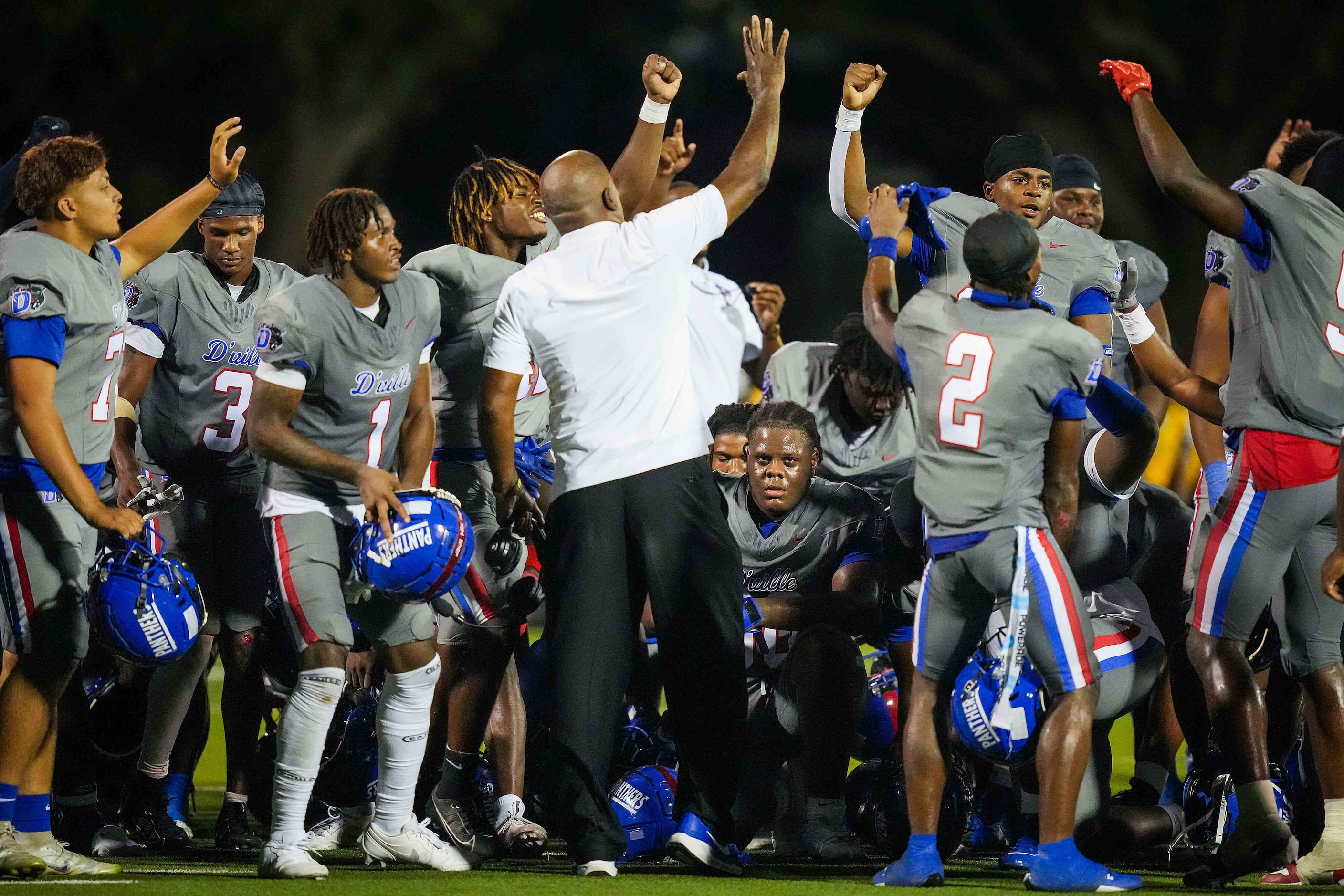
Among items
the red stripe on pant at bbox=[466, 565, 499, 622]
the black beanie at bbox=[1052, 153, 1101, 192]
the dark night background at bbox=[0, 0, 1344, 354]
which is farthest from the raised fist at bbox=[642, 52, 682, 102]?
the dark night background at bbox=[0, 0, 1344, 354]

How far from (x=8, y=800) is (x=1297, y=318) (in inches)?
165

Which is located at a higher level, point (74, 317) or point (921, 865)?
point (74, 317)

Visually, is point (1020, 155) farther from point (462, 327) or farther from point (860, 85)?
point (462, 327)

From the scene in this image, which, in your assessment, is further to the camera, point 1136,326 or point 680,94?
point 680,94

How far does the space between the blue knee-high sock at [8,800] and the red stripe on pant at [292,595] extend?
977 mm

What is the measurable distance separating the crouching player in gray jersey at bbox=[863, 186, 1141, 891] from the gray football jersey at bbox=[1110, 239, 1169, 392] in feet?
6.83

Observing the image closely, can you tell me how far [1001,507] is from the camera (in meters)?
4.72

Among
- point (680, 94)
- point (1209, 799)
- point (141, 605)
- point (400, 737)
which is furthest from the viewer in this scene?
point (680, 94)

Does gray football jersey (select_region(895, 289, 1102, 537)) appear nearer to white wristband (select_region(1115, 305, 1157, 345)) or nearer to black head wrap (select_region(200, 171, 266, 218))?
white wristband (select_region(1115, 305, 1157, 345))

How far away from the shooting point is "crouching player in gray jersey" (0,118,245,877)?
4996mm

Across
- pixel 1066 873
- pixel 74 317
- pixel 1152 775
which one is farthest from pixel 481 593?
pixel 1152 775

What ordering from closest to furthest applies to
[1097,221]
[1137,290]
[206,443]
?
[206,443] → [1137,290] → [1097,221]

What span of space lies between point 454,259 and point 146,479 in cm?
146

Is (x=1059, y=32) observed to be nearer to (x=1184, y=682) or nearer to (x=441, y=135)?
(x=441, y=135)
